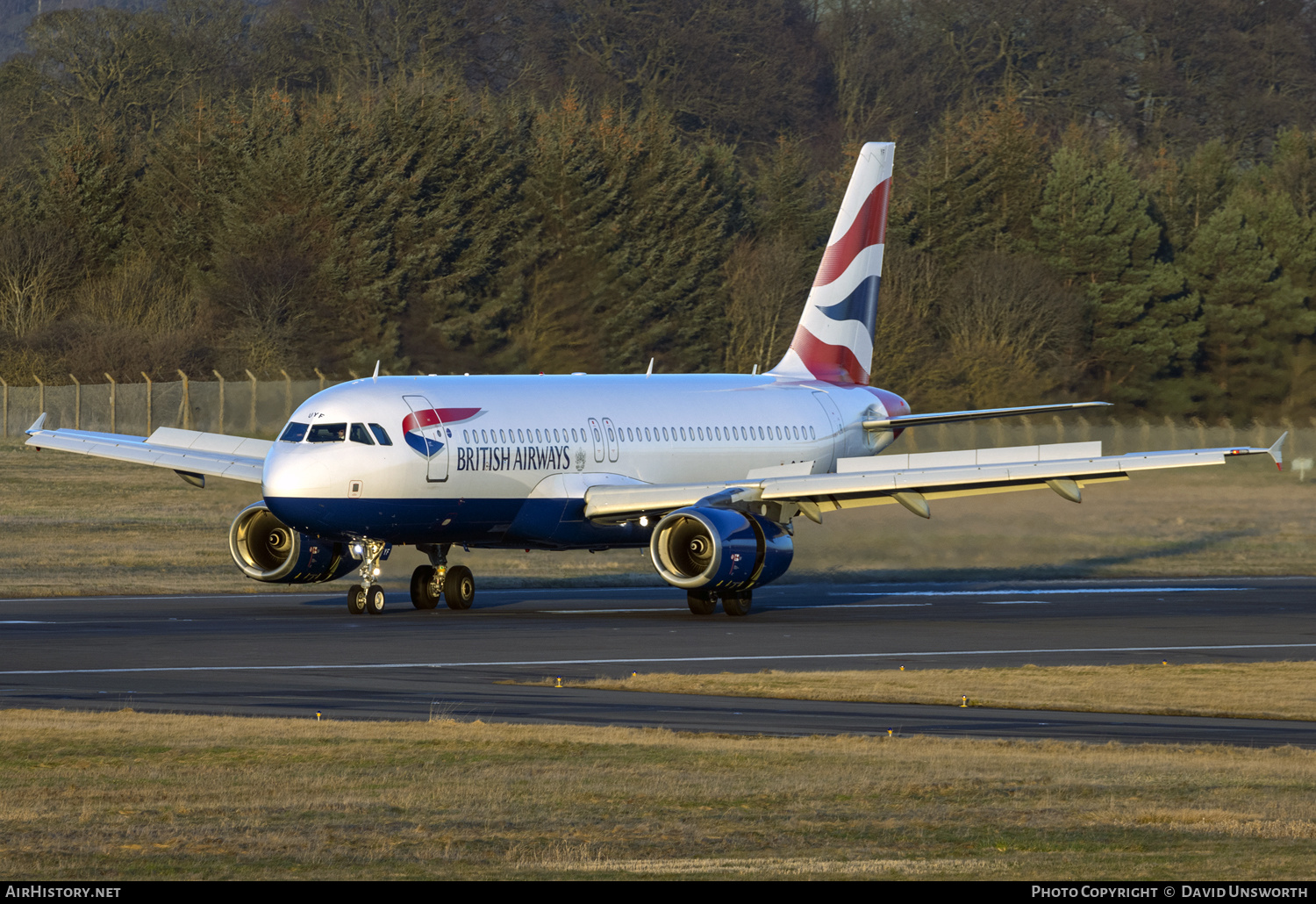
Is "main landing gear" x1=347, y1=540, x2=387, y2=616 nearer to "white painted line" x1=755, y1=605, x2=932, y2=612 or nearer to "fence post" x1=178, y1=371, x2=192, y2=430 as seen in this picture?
"white painted line" x1=755, y1=605, x2=932, y2=612

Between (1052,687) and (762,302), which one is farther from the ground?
(762,302)

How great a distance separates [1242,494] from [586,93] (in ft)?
334

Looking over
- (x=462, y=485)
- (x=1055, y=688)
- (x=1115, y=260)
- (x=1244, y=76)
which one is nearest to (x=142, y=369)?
(x=1115, y=260)

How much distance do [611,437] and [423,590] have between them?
427cm

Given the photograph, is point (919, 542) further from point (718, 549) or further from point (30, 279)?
point (30, 279)

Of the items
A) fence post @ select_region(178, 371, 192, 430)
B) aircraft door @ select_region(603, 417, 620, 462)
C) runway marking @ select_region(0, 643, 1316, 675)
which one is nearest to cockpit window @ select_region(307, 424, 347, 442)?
aircraft door @ select_region(603, 417, 620, 462)

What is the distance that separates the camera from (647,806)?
14.4 meters

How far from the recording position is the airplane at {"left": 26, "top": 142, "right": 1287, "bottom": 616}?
32625mm

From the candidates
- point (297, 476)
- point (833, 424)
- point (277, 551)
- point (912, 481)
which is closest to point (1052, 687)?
point (912, 481)

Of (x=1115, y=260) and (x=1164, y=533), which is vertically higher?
(x=1115, y=260)

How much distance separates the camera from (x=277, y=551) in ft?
117

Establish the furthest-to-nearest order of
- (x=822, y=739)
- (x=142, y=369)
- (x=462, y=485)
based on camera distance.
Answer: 1. (x=142, y=369)
2. (x=462, y=485)
3. (x=822, y=739)

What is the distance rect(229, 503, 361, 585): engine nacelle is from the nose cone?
3019mm
